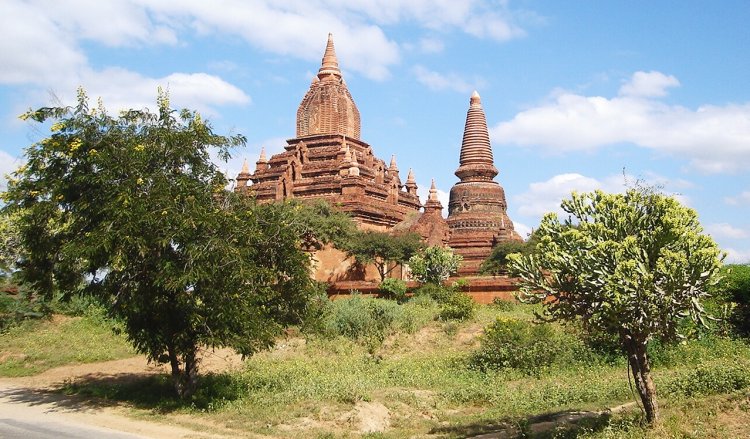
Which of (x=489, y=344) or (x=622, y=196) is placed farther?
(x=489, y=344)

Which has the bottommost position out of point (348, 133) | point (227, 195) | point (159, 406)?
point (159, 406)

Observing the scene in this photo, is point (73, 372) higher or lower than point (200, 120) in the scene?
lower

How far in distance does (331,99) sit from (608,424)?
1228 inches

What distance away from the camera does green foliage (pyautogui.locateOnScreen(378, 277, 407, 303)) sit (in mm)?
26969

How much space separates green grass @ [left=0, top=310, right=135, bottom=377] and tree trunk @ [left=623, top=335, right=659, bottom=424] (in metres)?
16.3

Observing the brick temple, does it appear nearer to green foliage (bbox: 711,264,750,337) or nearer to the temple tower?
the temple tower

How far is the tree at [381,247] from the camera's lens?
29.5 meters

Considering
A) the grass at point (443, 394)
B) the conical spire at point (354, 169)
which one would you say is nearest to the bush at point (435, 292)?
the grass at point (443, 394)

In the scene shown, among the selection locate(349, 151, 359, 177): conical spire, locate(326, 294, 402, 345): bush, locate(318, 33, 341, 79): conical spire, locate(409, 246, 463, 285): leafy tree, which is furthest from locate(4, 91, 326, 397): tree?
locate(318, 33, 341, 79): conical spire

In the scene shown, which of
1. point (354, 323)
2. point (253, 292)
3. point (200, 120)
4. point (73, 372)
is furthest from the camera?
point (354, 323)

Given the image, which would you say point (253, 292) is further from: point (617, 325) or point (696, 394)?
point (696, 394)

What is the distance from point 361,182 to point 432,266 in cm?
766

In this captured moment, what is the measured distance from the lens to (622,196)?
32.1 ft

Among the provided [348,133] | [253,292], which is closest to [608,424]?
[253,292]
